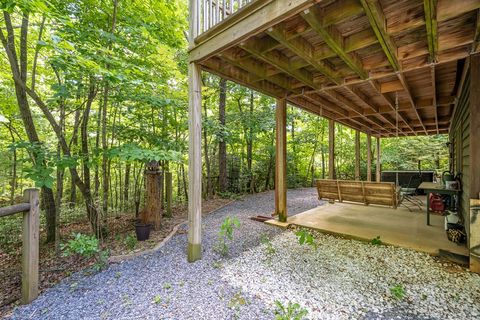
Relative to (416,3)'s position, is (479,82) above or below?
below

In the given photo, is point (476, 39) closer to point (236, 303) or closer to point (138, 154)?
point (236, 303)

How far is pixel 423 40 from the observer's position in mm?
2531

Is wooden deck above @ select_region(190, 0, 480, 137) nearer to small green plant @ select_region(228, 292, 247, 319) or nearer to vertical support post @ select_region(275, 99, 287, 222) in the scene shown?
vertical support post @ select_region(275, 99, 287, 222)

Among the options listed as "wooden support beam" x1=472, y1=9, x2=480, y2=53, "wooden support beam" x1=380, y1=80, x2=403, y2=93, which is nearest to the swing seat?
"wooden support beam" x1=380, y1=80, x2=403, y2=93

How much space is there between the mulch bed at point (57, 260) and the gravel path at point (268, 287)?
34cm

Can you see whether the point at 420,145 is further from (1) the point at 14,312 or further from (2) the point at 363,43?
(1) the point at 14,312

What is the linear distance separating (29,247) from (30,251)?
0.05 m

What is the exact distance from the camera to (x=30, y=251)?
2264 millimetres

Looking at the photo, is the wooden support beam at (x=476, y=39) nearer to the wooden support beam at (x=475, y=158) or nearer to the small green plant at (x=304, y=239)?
the wooden support beam at (x=475, y=158)

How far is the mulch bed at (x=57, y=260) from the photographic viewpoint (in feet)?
8.38

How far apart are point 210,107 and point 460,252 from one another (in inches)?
299

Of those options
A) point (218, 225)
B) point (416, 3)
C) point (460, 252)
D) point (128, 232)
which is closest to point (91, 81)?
point (128, 232)

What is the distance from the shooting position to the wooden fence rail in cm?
222

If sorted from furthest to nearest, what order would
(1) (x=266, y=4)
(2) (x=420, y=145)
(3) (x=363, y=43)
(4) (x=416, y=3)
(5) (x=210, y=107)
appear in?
(2) (x=420, y=145) < (5) (x=210, y=107) < (3) (x=363, y=43) < (1) (x=266, y=4) < (4) (x=416, y=3)
